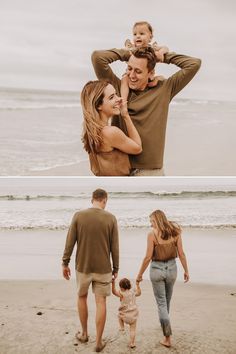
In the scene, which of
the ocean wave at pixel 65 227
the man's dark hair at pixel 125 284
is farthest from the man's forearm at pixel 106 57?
the ocean wave at pixel 65 227

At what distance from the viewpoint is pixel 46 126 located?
5.64m

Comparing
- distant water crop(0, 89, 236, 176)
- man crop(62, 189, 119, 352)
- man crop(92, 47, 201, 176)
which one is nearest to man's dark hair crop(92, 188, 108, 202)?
man crop(62, 189, 119, 352)

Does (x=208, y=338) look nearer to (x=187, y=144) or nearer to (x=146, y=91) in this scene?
(x=146, y=91)

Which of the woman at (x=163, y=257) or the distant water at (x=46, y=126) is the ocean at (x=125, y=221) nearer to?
the woman at (x=163, y=257)

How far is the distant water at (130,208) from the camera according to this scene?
2475 mm

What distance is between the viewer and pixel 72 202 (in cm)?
252

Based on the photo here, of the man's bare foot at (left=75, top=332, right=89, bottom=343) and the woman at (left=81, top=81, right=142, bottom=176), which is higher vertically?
the woman at (left=81, top=81, right=142, bottom=176)

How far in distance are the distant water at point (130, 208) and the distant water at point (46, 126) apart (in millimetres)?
410

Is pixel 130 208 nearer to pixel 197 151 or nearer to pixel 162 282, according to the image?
pixel 162 282

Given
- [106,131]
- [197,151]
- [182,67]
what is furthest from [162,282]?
[197,151]

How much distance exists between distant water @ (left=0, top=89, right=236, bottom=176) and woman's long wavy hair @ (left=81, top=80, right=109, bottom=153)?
1.30 m

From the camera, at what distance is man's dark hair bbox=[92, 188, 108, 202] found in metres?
2.03

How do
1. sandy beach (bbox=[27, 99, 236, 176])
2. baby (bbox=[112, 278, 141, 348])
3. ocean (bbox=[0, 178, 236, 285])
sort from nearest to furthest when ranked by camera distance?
baby (bbox=[112, 278, 141, 348]), ocean (bbox=[0, 178, 236, 285]), sandy beach (bbox=[27, 99, 236, 176])

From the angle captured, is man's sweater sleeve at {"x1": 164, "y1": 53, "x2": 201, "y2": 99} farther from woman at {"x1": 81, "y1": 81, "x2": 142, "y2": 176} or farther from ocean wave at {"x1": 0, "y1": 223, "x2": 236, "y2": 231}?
ocean wave at {"x1": 0, "y1": 223, "x2": 236, "y2": 231}
